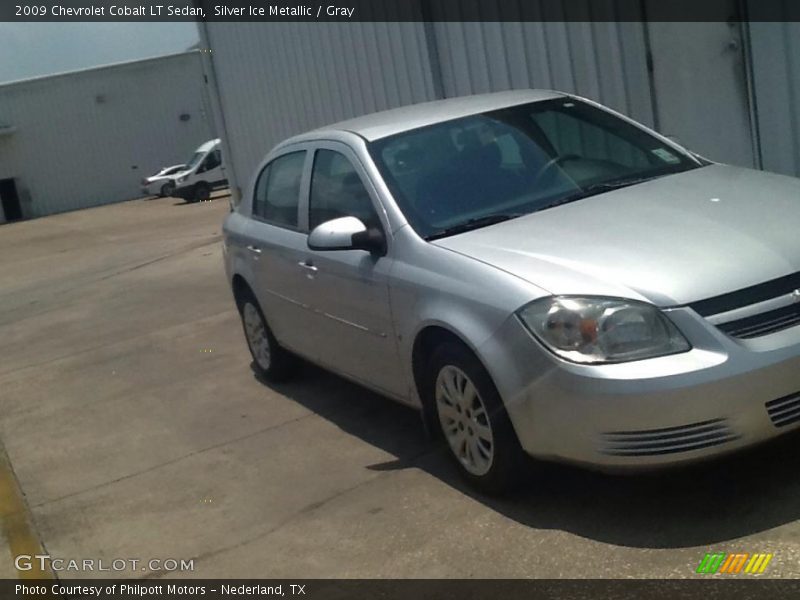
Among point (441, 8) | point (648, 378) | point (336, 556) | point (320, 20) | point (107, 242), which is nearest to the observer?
point (648, 378)

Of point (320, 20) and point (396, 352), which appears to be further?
point (320, 20)

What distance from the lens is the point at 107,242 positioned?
2397 cm

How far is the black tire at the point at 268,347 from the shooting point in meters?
7.29

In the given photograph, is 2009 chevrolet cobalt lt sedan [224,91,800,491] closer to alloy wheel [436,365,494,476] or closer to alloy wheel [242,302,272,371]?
alloy wheel [436,365,494,476]

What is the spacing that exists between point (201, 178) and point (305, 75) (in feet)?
67.6

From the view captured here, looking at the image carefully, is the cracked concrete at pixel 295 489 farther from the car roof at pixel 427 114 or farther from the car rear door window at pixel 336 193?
the car roof at pixel 427 114

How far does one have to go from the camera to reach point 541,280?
14.4ft

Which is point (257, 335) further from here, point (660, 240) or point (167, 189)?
point (167, 189)

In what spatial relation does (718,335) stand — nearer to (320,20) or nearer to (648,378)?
(648,378)

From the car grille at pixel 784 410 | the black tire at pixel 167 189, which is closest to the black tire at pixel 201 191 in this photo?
the black tire at pixel 167 189

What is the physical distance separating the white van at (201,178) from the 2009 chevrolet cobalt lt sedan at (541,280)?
88.6ft

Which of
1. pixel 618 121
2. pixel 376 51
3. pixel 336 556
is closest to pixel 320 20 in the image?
pixel 376 51

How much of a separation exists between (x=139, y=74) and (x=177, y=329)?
37471mm

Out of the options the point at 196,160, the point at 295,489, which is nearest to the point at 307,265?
the point at 295,489
